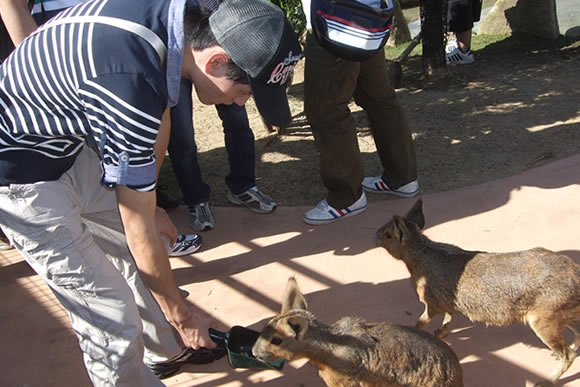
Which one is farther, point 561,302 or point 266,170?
point 266,170

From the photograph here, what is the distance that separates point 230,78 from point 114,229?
131 cm

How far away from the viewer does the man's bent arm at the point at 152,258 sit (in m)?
2.47

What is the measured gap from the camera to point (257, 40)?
2.28 metres

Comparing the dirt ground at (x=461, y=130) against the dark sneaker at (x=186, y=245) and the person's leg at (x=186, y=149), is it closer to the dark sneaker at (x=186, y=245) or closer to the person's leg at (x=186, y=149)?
the person's leg at (x=186, y=149)

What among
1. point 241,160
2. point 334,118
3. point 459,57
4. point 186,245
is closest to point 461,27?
point 459,57

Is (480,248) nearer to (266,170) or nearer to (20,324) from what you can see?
(266,170)

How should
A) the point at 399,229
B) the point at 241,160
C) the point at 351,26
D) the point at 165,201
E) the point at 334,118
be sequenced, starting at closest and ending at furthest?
the point at 399,229 → the point at 351,26 → the point at 334,118 → the point at 241,160 → the point at 165,201

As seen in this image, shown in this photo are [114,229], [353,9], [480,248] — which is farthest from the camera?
[480,248]

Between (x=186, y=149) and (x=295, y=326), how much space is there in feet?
7.75

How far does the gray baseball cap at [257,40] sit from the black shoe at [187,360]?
1988 millimetres

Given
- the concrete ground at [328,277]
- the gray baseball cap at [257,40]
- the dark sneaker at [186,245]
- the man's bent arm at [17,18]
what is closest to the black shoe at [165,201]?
the concrete ground at [328,277]

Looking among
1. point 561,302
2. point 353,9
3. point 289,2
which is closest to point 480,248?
point 561,302

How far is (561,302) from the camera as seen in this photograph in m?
3.12

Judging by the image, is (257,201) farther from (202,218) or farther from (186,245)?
(186,245)
